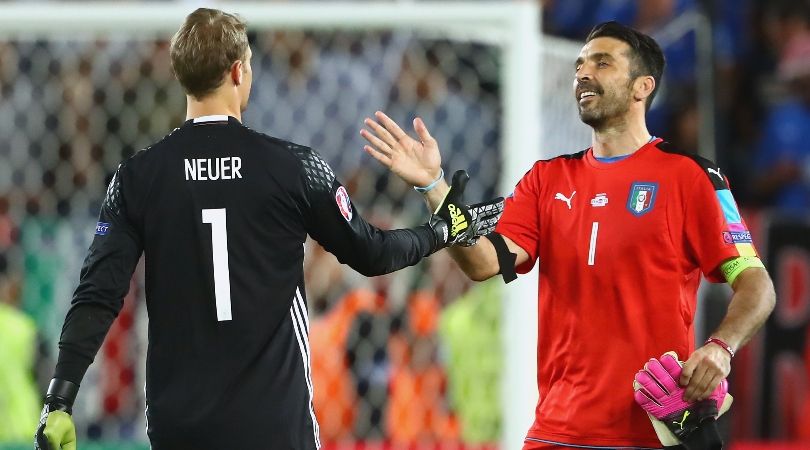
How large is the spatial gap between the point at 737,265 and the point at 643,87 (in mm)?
573

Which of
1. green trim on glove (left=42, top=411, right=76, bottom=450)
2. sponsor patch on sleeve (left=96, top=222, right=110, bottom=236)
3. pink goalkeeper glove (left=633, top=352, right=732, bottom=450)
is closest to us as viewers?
green trim on glove (left=42, top=411, right=76, bottom=450)

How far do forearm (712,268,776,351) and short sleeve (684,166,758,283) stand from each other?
7cm

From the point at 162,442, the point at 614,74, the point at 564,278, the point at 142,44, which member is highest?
the point at 142,44

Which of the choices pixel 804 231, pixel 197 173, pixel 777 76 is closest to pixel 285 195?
pixel 197 173

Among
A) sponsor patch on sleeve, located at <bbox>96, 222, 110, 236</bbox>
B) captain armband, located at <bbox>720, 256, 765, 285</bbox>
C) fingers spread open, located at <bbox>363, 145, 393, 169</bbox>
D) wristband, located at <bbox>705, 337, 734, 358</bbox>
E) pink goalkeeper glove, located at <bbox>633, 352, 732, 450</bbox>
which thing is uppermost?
fingers spread open, located at <bbox>363, 145, 393, 169</bbox>

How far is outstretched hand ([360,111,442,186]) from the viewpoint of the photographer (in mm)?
3355

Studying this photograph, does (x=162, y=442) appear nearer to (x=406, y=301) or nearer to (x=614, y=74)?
(x=614, y=74)

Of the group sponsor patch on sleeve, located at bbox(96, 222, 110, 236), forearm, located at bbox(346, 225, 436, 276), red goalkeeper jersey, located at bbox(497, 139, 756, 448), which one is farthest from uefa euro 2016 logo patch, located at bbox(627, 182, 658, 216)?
sponsor patch on sleeve, located at bbox(96, 222, 110, 236)

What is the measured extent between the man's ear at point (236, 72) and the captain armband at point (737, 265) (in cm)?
128

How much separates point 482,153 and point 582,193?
266 centimetres

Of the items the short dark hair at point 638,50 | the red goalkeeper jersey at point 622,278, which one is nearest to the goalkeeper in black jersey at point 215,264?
the red goalkeeper jersey at point 622,278

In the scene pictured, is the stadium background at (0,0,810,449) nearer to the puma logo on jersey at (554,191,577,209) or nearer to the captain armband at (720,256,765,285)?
the puma logo on jersey at (554,191,577,209)

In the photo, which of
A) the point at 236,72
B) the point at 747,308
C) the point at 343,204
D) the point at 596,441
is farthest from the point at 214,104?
the point at 747,308

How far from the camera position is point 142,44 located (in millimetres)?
6359
